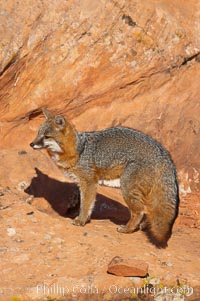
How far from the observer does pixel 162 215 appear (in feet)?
29.9

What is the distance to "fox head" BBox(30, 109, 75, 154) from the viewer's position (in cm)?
963

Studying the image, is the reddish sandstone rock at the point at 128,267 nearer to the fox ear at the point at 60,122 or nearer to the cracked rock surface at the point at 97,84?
the cracked rock surface at the point at 97,84

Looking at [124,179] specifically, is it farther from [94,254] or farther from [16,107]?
[16,107]

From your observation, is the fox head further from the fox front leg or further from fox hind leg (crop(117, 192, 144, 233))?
fox hind leg (crop(117, 192, 144, 233))

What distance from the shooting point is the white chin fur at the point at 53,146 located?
31.7 ft

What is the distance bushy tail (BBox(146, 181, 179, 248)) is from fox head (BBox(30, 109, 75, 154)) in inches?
62.8

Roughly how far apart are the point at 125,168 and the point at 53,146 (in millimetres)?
1132

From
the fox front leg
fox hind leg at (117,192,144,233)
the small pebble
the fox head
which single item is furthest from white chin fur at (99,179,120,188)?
the small pebble

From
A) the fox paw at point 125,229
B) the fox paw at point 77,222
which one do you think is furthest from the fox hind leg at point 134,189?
the fox paw at point 77,222

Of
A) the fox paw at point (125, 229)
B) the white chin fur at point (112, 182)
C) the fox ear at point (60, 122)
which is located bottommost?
the fox paw at point (125, 229)

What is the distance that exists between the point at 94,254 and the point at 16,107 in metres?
3.83

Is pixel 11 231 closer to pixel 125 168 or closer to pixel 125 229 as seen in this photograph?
pixel 125 229

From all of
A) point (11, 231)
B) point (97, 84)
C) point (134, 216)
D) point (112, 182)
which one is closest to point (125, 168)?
point (112, 182)

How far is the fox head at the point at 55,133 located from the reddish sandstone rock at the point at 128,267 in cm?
220
